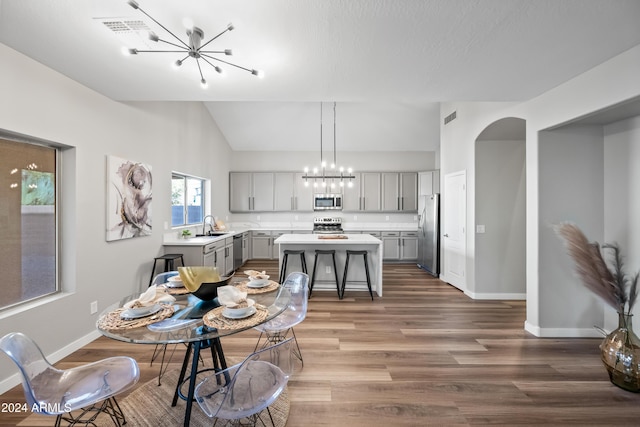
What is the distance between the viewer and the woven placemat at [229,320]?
4.99 feet

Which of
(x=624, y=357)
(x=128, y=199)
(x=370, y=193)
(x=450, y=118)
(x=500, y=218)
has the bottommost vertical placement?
(x=624, y=357)

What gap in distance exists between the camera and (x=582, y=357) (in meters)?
2.57

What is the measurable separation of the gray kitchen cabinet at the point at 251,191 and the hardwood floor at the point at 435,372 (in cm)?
404

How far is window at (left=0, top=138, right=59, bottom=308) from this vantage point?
2.20m

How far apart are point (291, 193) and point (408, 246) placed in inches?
128

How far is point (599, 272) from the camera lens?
2311 millimetres

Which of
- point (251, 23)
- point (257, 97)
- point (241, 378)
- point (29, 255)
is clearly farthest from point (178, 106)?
point (241, 378)

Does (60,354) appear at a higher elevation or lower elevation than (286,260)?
lower

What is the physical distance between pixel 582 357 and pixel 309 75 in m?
3.67

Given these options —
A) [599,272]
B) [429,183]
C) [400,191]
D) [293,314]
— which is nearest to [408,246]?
[400,191]

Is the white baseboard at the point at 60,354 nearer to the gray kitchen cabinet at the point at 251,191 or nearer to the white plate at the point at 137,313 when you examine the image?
the white plate at the point at 137,313

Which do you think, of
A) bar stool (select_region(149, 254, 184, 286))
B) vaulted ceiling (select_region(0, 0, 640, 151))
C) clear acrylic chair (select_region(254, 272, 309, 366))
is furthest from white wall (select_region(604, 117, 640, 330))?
bar stool (select_region(149, 254, 184, 286))

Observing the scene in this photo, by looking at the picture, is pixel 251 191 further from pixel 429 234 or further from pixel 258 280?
pixel 258 280

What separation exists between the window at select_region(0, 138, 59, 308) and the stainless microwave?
5.12 meters
